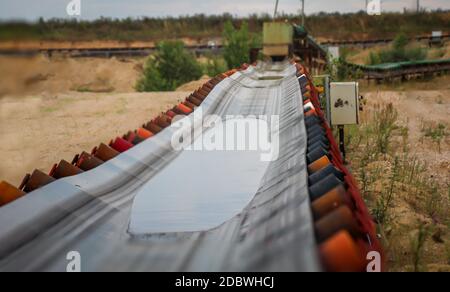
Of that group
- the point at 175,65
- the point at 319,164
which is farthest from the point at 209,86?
the point at 175,65

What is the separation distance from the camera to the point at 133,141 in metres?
4.77

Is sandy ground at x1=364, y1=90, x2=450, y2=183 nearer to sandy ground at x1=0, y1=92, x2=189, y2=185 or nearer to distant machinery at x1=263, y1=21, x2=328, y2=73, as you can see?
distant machinery at x1=263, y1=21, x2=328, y2=73

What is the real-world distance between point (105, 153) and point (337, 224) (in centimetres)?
267

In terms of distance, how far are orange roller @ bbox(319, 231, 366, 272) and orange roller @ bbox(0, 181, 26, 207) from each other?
6.46ft

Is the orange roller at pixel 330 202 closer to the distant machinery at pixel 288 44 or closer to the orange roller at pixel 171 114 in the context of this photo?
the orange roller at pixel 171 114

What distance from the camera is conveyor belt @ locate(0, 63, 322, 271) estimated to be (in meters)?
2.26

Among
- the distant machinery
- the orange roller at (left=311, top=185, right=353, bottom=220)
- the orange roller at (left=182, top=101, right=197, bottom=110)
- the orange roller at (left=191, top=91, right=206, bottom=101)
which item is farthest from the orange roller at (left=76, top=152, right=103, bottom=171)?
the distant machinery

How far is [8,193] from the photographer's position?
2953mm
